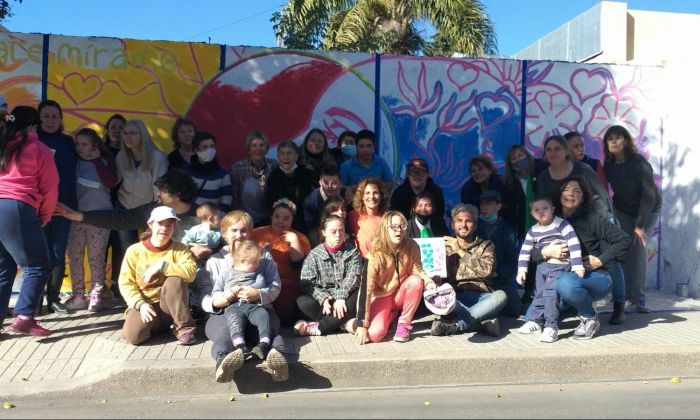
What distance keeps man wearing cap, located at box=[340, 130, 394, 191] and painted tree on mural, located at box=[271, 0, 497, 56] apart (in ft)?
26.1

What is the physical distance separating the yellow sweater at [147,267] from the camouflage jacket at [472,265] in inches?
88.0

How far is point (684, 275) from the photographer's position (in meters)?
8.08

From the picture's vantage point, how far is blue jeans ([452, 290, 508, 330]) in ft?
18.0

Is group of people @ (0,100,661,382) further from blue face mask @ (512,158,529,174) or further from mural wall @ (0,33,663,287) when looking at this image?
mural wall @ (0,33,663,287)

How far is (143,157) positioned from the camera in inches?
248

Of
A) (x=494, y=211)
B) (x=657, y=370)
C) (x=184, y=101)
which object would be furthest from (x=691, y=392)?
(x=184, y=101)

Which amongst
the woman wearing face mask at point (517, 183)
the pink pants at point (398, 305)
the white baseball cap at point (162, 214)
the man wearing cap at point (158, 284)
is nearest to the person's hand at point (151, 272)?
the man wearing cap at point (158, 284)

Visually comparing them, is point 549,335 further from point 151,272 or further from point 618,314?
point 151,272

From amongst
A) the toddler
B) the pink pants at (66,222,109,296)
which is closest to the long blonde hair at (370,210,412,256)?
the toddler

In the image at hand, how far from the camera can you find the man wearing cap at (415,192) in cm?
640

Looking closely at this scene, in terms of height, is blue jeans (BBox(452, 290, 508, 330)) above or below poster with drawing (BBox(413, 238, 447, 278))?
below

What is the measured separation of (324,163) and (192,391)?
2.82 metres

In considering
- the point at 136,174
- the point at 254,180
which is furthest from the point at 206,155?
the point at 136,174

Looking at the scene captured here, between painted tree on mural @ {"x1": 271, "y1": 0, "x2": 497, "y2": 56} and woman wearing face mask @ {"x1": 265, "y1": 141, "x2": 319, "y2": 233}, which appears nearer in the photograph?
woman wearing face mask @ {"x1": 265, "y1": 141, "x2": 319, "y2": 233}
